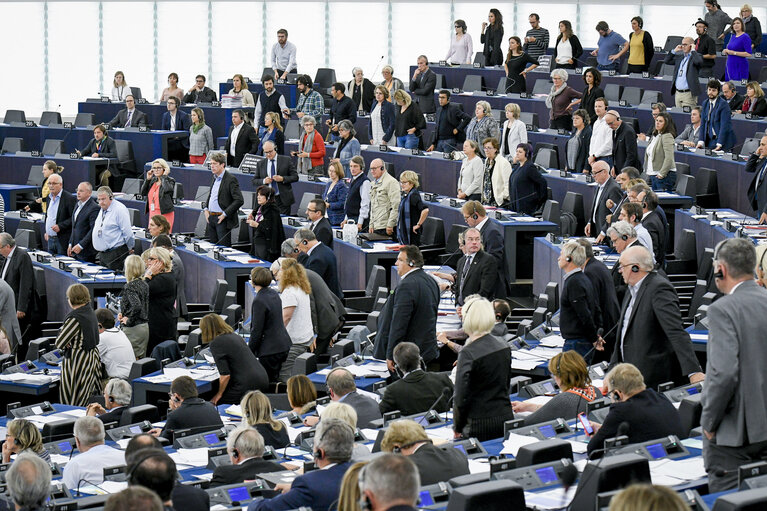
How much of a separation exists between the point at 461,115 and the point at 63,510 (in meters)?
11.8

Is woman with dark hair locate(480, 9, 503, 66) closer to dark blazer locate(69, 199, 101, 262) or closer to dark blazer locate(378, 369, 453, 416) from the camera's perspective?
dark blazer locate(69, 199, 101, 262)

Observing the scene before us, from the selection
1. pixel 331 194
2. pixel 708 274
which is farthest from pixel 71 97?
pixel 708 274

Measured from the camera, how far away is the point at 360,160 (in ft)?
45.0

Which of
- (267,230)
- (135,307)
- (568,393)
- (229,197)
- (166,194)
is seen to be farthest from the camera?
(166,194)

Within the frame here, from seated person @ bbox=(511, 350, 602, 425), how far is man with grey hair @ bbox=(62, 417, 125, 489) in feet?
7.55

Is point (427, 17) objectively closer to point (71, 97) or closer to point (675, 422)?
point (71, 97)

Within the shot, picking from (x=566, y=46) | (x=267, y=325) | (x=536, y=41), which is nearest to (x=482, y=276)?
(x=267, y=325)

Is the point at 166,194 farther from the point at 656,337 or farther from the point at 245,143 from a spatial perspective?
the point at 656,337

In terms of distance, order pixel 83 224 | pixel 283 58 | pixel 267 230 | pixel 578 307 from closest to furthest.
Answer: pixel 578 307
pixel 267 230
pixel 83 224
pixel 283 58

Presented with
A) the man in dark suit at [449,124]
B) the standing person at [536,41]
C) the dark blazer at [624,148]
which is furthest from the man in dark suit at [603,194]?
the standing person at [536,41]

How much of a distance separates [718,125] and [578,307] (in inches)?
297

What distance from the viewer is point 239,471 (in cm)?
637

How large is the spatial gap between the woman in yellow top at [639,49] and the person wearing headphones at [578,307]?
11.5m

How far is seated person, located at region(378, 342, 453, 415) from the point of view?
25.2 ft
